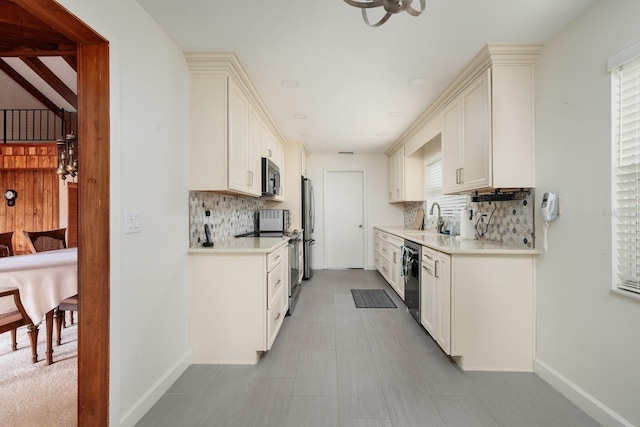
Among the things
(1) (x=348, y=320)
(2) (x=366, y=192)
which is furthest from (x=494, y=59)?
(2) (x=366, y=192)

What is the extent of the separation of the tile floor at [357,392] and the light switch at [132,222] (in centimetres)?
110

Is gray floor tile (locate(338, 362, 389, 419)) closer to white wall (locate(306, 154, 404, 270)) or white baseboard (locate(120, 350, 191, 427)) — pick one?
white baseboard (locate(120, 350, 191, 427))

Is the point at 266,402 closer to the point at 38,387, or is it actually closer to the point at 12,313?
the point at 38,387

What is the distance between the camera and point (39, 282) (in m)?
2.04

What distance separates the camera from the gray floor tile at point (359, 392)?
158 centimetres

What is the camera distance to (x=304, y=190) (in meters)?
4.69

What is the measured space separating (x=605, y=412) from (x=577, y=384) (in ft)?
0.64

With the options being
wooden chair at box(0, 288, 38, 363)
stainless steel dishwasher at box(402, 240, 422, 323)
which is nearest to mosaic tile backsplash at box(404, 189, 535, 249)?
stainless steel dishwasher at box(402, 240, 422, 323)

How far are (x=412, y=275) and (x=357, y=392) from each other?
1427 mm

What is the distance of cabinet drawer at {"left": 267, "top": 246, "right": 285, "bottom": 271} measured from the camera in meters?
2.22

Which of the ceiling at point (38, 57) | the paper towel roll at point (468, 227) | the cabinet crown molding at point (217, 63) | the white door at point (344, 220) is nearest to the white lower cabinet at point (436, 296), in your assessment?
the paper towel roll at point (468, 227)

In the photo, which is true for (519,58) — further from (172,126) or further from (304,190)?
(304,190)

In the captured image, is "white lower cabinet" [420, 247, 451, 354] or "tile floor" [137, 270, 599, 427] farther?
"white lower cabinet" [420, 247, 451, 354]

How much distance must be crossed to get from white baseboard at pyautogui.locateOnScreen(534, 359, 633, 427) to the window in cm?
179
